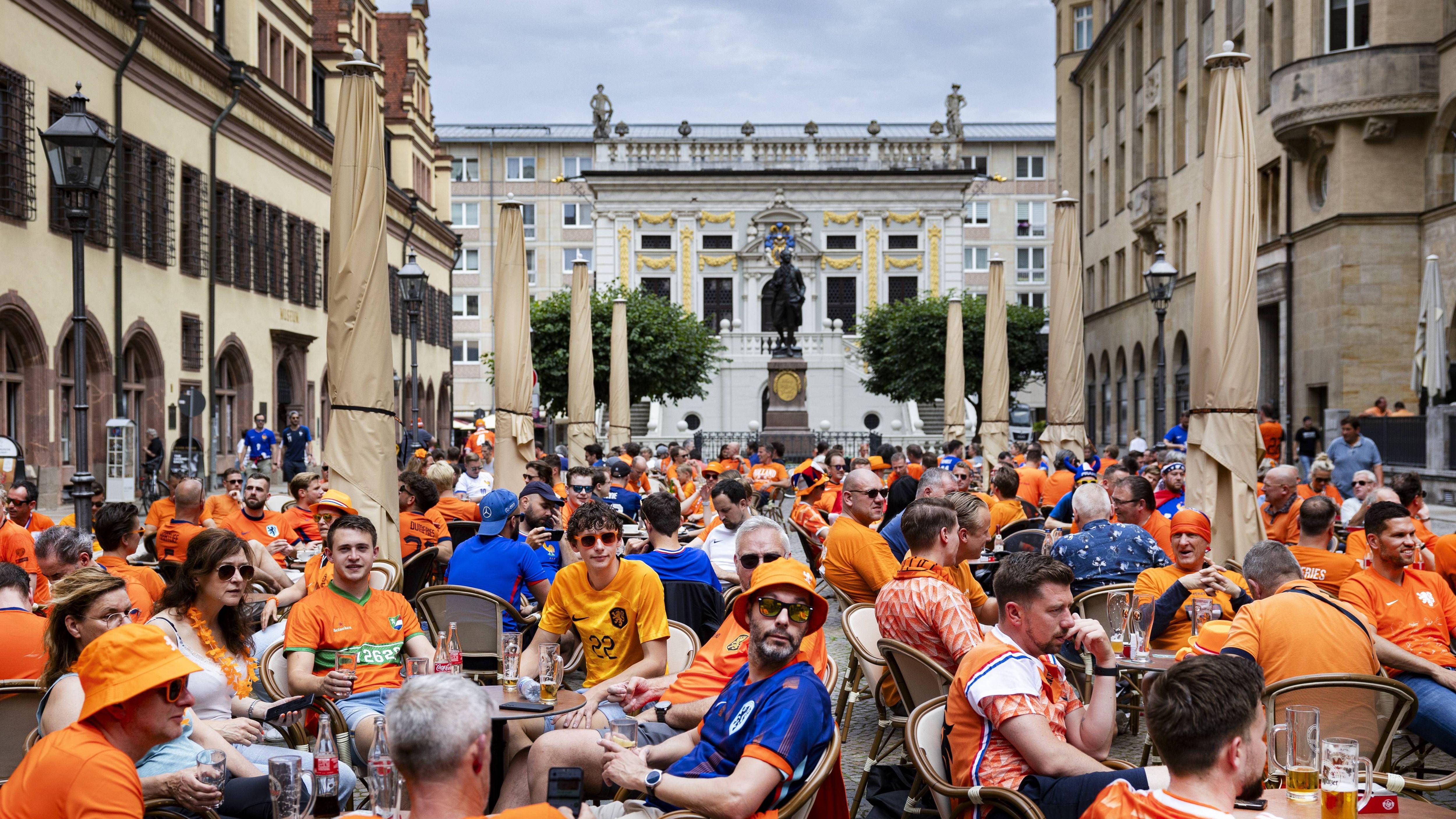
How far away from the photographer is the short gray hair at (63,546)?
268 inches

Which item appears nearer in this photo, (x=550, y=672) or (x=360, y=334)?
(x=550, y=672)

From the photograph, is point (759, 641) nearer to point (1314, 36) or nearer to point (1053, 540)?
point (1053, 540)

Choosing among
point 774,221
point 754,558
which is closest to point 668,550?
point 754,558

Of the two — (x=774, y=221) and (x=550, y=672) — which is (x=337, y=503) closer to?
(x=550, y=672)

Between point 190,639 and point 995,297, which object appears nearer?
point 190,639

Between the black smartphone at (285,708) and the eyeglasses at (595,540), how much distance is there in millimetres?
1416

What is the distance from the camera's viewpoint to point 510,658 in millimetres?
5395

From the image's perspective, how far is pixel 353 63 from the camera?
921cm

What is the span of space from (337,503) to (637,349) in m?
41.3

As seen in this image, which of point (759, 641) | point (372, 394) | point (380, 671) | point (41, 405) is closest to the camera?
point (759, 641)

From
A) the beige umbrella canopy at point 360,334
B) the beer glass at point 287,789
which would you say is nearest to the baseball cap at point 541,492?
the beige umbrella canopy at point 360,334

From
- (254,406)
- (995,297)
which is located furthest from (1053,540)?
(254,406)

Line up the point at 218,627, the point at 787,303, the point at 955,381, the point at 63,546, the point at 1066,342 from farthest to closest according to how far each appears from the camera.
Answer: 1. the point at 787,303
2. the point at 955,381
3. the point at 1066,342
4. the point at 63,546
5. the point at 218,627

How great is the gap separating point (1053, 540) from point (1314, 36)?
22.0 metres
